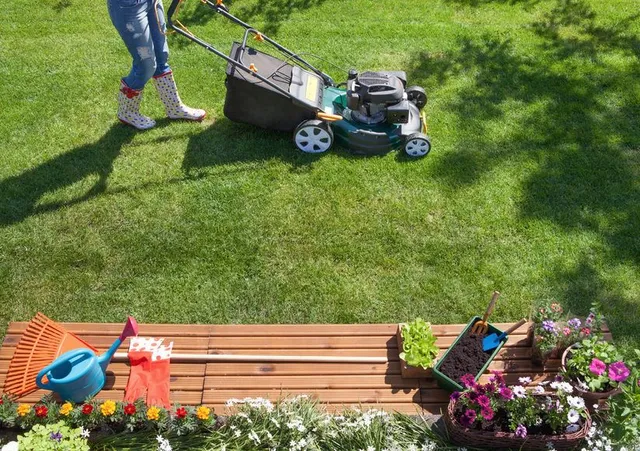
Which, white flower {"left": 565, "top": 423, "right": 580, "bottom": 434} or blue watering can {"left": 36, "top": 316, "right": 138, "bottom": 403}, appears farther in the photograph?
blue watering can {"left": 36, "top": 316, "right": 138, "bottom": 403}

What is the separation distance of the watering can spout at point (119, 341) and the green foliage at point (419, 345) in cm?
166

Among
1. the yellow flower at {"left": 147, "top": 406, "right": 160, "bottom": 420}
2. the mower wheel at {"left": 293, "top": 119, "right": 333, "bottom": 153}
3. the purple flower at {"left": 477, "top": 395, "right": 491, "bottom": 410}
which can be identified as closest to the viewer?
the purple flower at {"left": 477, "top": 395, "right": 491, "bottom": 410}

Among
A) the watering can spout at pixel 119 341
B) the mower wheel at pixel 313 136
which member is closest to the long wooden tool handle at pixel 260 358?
the watering can spout at pixel 119 341

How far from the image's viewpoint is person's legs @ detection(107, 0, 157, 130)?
174 inches

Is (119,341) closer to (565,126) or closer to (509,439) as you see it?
(509,439)

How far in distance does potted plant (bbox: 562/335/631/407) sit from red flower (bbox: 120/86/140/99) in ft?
13.5

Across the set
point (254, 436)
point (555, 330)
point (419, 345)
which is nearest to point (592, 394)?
point (555, 330)

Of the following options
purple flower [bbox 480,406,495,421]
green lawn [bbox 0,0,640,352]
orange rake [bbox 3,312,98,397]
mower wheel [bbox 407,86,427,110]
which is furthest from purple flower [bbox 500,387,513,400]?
mower wheel [bbox 407,86,427,110]

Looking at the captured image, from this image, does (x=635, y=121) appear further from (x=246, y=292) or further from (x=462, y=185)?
(x=246, y=292)

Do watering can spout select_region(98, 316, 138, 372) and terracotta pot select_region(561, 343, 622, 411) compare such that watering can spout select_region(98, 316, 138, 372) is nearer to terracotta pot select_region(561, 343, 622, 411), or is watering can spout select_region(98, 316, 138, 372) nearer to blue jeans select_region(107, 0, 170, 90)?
blue jeans select_region(107, 0, 170, 90)

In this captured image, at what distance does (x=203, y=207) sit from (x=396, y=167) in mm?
1730

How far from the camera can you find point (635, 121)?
222 inches

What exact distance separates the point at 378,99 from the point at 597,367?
104 inches

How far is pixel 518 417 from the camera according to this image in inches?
124
